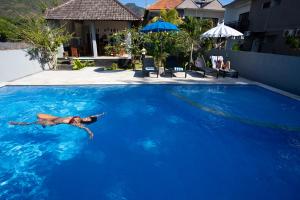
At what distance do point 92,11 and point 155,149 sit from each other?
55.2 feet

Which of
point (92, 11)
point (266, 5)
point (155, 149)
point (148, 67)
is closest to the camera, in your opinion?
point (155, 149)

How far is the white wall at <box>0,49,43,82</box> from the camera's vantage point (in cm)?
1208

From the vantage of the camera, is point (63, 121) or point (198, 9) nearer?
point (63, 121)

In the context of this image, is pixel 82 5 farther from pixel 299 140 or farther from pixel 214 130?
pixel 299 140

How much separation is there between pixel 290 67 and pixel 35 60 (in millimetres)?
15711

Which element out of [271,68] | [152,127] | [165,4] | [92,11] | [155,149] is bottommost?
[155,149]

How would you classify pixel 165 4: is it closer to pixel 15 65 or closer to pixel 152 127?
pixel 15 65

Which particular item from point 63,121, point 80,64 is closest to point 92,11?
point 80,64

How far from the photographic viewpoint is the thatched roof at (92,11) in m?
18.3

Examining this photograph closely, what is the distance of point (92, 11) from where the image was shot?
62.4ft

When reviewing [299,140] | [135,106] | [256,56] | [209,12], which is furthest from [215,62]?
[209,12]

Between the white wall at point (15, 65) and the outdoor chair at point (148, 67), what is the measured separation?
7.75 meters

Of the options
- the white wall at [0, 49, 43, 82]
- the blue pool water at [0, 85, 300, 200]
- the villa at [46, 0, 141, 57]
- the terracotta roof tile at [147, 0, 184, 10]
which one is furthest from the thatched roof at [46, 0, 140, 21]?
the terracotta roof tile at [147, 0, 184, 10]

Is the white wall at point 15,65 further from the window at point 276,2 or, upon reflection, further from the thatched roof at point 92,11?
the window at point 276,2
